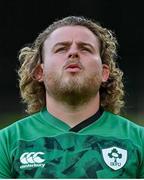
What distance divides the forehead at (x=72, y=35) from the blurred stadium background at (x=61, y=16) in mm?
6504

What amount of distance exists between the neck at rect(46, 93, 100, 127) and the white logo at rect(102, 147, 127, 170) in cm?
22

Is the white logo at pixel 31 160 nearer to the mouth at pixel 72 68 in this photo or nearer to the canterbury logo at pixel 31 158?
the canterbury logo at pixel 31 158

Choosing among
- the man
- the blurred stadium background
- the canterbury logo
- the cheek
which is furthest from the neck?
the blurred stadium background

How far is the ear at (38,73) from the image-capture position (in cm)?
309

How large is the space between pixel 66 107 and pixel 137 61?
7368 millimetres

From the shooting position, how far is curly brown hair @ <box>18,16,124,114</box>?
10.1ft

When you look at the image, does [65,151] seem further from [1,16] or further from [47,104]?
[1,16]

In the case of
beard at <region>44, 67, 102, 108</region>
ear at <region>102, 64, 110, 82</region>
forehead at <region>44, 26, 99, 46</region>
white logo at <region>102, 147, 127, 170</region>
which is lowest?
white logo at <region>102, 147, 127, 170</region>

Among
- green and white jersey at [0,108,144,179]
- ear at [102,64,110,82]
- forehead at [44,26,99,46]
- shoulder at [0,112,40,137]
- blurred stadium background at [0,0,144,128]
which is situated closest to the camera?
green and white jersey at [0,108,144,179]

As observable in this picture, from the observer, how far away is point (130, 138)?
2730 millimetres

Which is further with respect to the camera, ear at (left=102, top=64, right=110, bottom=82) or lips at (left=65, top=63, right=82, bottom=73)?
ear at (left=102, top=64, right=110, bottom=82)

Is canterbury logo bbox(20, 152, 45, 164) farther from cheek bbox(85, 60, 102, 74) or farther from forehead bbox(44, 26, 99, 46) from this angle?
forehead bbox(44, 26, 99, 46)

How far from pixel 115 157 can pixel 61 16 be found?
23.8 ft

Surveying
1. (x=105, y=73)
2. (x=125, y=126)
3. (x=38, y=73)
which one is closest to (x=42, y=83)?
(x=38, y=73)
